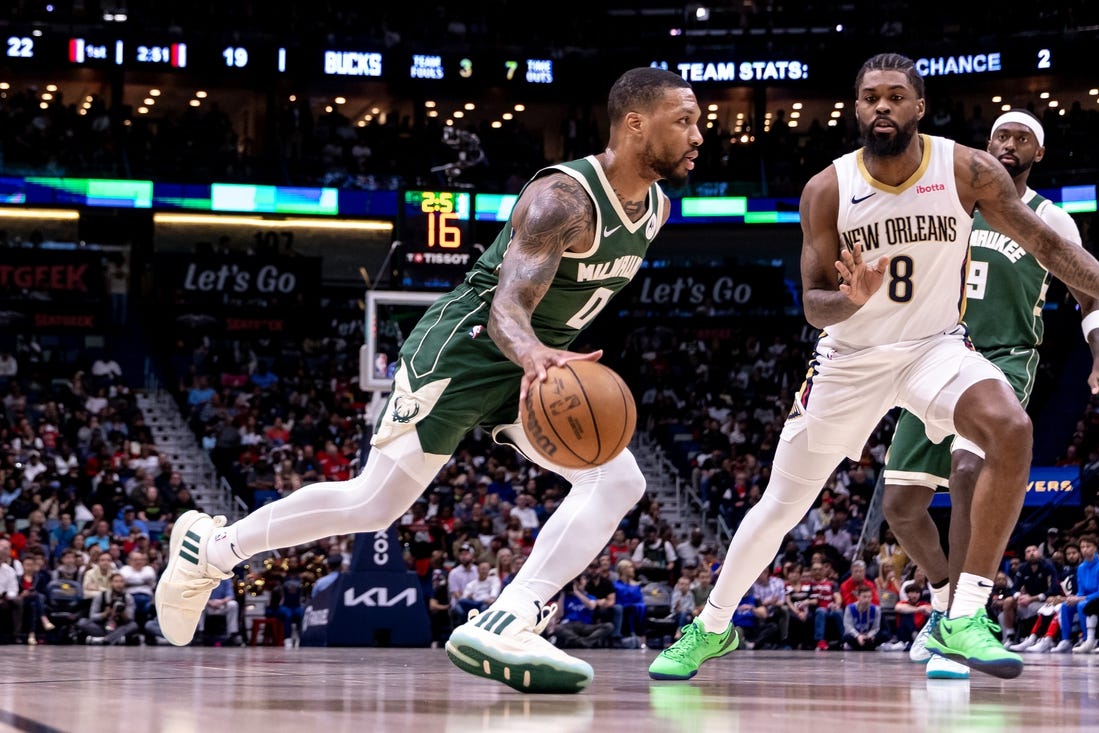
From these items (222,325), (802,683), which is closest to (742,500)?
(222,325)

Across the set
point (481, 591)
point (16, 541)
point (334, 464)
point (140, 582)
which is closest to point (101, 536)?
point (16, 541)

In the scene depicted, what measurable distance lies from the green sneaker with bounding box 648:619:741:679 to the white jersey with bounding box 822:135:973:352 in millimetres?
1310

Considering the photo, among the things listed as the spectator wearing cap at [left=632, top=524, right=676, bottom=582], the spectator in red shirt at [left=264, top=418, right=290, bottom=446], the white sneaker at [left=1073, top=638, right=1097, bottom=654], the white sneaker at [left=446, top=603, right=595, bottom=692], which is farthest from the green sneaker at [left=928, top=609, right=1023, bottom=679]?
the spectator in red shirt at [left=264, top=418, right=290, bottom=446]

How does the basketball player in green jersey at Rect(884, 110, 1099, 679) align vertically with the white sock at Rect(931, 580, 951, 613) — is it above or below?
above

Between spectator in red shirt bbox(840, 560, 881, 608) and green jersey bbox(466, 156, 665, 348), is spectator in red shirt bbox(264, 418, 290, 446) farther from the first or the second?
green jersey bbox(466, 156, 665, 348)

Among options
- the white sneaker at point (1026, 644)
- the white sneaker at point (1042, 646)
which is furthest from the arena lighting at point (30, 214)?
the white sneaker at point (1042, 646)

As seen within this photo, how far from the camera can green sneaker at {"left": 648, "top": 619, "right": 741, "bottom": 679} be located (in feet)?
18.0

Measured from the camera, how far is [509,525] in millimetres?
17625

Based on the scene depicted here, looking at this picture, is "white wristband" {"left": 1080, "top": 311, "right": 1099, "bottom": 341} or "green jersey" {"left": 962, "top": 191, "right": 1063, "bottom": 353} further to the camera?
"green jersey" {"left": 962, "top": 191, "right": 1063, "bottom": 353}

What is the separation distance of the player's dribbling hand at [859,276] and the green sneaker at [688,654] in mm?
1546

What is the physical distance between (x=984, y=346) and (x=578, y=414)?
137 inches

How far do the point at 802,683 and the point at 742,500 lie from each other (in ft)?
49.2

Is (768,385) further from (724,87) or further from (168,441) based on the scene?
(168,441)

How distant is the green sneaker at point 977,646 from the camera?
4562mm
